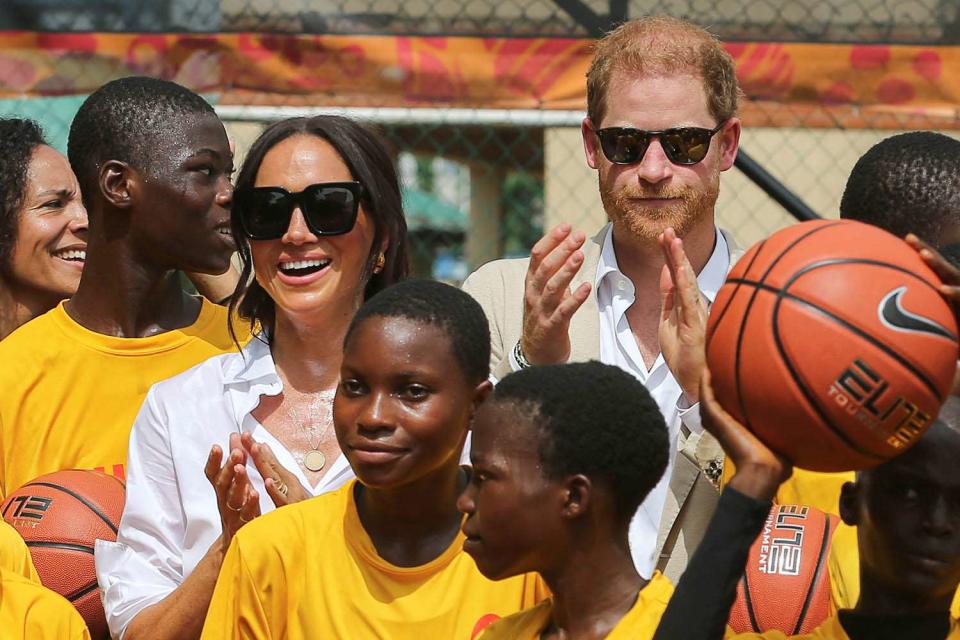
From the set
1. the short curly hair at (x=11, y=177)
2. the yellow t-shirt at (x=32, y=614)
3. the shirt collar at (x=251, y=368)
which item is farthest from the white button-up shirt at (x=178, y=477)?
the short curly hair at (x=11, y=177)

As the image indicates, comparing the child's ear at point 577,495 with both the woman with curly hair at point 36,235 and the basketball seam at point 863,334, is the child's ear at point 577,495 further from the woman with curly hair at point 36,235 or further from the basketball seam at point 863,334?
the woman with curly hair at point 36,235

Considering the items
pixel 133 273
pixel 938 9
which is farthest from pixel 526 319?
pixel 938 9

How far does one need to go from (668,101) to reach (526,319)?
0.82 metres

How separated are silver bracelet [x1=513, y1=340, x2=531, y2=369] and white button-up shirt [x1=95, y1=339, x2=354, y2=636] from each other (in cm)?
51

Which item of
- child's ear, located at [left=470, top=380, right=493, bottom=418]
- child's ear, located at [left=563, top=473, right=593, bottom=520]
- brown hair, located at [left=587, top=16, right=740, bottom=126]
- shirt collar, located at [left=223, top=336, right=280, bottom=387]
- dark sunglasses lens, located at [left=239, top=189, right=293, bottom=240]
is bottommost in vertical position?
child's ear, located at [left=563, top=473, right=593, bottom=520]

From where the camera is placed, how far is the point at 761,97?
768cm

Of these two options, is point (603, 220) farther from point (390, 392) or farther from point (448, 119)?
point (390, 392)

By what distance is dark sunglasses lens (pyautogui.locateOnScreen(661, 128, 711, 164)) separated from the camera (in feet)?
13.4

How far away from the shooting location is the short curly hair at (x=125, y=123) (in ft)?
15.1

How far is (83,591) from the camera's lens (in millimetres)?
3846

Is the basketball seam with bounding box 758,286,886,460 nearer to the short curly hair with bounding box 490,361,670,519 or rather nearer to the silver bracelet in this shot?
the short curly hair with bounding box 490,361,670,519

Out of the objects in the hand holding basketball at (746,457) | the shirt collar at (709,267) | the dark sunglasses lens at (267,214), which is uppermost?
the dark sunglasses lens at (267,214)

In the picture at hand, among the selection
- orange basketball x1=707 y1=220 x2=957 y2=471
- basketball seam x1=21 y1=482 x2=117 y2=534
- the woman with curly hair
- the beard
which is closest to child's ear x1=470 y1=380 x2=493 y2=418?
orange basketball x1=707 y1=220 x2=957 y2=471

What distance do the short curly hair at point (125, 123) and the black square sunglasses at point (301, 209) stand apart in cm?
74
